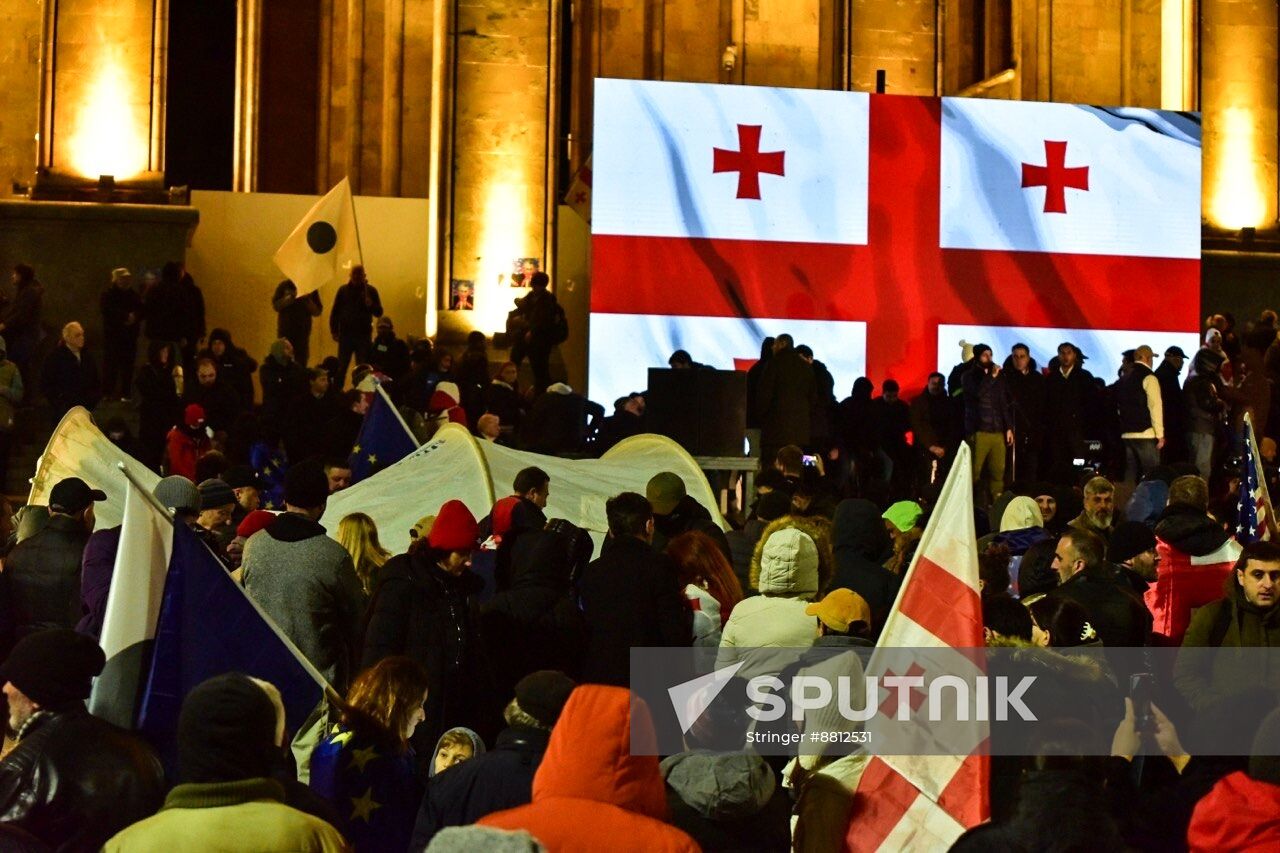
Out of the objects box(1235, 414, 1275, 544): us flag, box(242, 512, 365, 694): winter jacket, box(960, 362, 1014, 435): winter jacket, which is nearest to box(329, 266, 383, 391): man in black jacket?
box(960, 362, 1014, 435): winter jacket

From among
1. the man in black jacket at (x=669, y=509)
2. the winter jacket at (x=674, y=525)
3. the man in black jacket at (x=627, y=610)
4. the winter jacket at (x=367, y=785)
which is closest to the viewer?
the winter jacket at (x=367, y=785)

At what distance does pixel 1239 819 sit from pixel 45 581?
19.6 feet

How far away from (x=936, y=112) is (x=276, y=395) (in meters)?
8.45

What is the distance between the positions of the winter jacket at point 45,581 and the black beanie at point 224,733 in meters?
4.70

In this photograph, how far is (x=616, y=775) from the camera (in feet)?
16.1

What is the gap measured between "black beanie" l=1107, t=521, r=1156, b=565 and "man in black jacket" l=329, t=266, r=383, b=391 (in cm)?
1358

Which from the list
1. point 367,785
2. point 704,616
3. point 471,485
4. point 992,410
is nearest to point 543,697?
point 367,785

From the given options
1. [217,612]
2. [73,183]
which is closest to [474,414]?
[73,183]

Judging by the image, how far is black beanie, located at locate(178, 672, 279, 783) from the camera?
4715 mm

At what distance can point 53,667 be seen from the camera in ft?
17.7

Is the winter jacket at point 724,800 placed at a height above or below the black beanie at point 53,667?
below

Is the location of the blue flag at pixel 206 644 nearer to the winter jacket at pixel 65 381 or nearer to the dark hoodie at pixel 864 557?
the dark hoodie at pixel 864 557

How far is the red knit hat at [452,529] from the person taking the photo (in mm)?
7879

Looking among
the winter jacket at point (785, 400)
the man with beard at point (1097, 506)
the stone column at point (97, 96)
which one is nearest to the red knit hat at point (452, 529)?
the man with beard at point (1097, 506)
